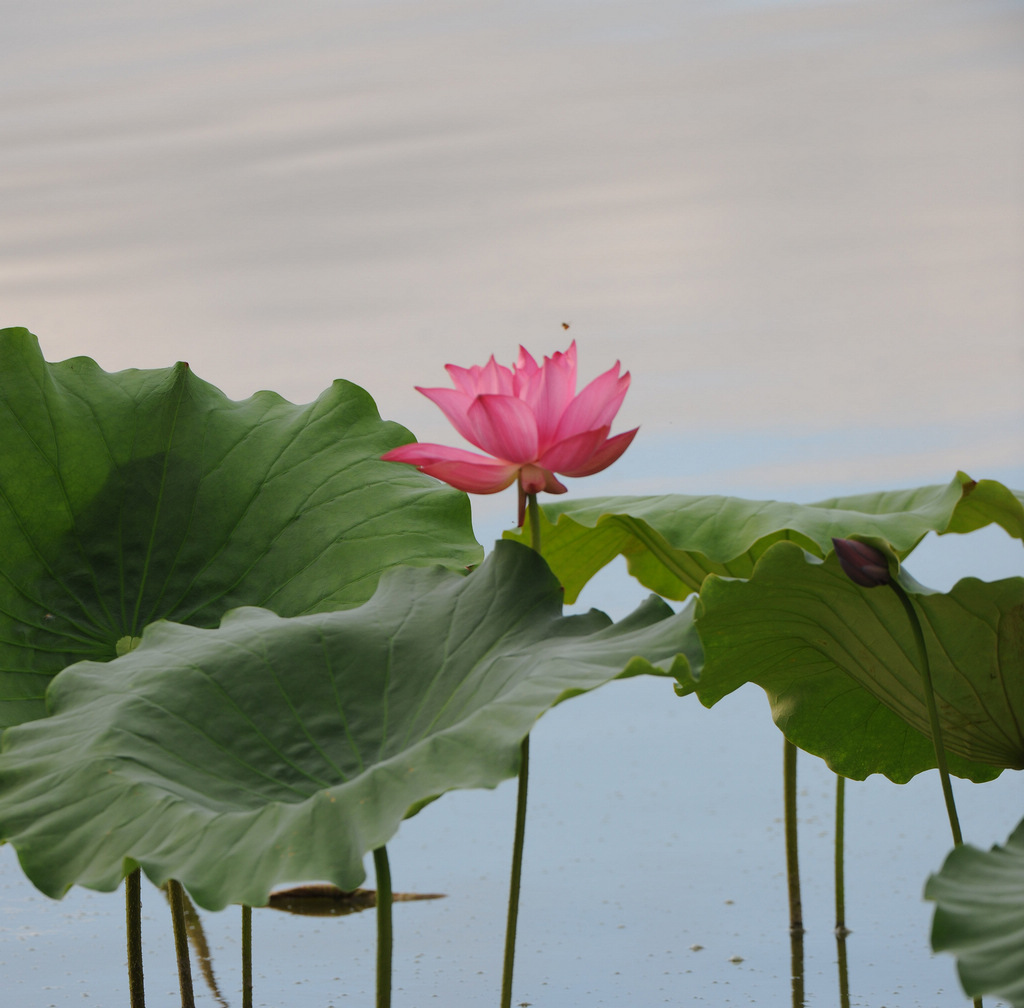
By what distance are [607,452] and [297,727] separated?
277 mm

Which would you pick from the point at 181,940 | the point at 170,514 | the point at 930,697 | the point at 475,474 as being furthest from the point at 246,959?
the point at 930,697

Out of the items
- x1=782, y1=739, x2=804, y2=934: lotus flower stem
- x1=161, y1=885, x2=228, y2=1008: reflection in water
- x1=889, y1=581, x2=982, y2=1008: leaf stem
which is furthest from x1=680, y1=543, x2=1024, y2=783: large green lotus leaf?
x1=161, y1=885, x2=228, y2=1008: reflection in water

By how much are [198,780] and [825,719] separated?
0.58m

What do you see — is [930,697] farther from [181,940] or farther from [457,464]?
[181,940]

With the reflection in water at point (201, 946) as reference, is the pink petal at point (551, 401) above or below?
above

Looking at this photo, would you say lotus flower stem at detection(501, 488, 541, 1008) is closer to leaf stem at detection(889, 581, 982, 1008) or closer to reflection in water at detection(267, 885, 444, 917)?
leaf stem at detection(889, 581, 982, 1008)

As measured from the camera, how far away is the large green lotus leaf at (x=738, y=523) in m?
0.97

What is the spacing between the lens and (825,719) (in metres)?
1.04

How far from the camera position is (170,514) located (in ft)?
3.38

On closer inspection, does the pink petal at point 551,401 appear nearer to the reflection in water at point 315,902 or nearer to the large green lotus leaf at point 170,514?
the large green lotus leaf at point 170,514

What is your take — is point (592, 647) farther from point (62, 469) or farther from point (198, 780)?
point (62, 469)

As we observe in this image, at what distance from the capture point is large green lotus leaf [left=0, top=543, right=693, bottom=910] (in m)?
0.60

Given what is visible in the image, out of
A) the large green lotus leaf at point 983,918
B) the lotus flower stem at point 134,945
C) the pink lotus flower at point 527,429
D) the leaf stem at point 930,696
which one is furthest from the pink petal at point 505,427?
the lotus flower stem at point 134,945

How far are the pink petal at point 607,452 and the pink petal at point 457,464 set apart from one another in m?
0.04
